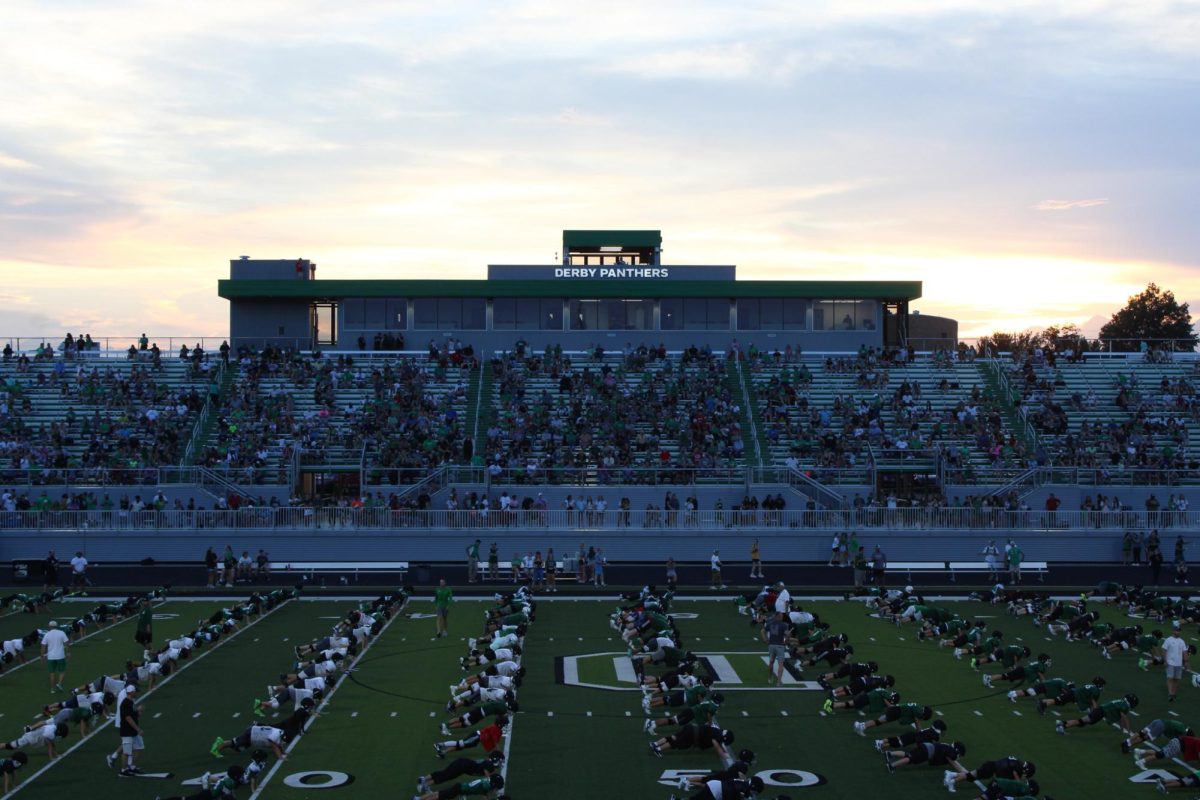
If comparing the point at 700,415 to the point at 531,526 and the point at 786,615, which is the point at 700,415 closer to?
the point at 531,526

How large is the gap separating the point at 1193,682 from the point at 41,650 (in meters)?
23.7

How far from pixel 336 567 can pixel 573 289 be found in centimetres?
2359

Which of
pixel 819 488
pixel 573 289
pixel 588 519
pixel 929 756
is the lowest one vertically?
pixel 929 756

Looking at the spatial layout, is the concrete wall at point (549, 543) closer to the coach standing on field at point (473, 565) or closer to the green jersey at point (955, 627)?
the coach standing on field at point (473, 565)

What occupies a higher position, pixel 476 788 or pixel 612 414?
pixel 612 414

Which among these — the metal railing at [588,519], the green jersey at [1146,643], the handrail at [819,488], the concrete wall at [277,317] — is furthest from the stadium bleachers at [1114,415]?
the concrete wall at [277,317]

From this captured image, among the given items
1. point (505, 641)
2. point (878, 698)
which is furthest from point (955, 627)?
point (505, 641)

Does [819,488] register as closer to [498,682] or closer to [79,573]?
[79,573]

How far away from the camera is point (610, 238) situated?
6569cm

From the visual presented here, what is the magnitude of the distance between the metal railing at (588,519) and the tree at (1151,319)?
58.3m

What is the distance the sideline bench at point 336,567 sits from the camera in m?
43.1

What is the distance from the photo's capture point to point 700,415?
54031 mm

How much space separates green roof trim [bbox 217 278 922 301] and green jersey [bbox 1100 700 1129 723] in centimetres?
4266

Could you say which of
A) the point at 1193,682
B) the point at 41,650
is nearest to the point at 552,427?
the point at 41,650
